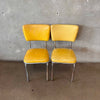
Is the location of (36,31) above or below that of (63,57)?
above

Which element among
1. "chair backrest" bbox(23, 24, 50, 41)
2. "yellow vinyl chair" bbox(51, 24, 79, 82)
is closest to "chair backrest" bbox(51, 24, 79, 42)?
→ "yellow vinyl chair" bbox(51, 24, 79, 82)

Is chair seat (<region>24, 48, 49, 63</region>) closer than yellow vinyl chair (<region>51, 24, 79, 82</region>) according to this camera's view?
Yes

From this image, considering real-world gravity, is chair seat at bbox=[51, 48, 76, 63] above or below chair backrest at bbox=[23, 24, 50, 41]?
below

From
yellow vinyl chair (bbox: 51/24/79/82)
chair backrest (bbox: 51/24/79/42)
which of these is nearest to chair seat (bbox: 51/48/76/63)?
yellow vinyl chair (bbox: 51/24/79/82)

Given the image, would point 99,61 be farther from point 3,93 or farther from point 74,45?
point 3,93

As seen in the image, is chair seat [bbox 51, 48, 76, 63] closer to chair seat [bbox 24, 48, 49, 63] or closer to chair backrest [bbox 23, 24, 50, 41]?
chair seat [bbox 24, 48, 49, 63]

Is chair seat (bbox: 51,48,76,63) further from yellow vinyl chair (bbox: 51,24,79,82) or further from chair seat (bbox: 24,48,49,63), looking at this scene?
chair seat (bbox: 24,48,49,63)

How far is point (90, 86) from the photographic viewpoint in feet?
5.87

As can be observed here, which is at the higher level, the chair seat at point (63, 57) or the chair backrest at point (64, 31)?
the chair backrest at point (64, 31)

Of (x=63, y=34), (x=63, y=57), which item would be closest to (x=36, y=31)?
(x=63, y=34)

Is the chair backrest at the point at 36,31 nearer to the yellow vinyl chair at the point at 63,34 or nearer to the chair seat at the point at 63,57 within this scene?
the yellow vinyl chair at the point at 63,34

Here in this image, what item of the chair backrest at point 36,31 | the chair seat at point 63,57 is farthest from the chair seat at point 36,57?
the chair backrest at point 36,31

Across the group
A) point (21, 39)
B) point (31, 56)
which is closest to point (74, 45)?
point (31, 56)

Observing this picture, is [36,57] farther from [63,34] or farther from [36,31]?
[63,34]
